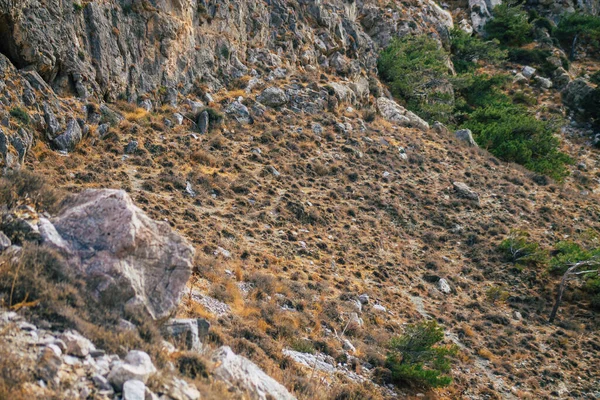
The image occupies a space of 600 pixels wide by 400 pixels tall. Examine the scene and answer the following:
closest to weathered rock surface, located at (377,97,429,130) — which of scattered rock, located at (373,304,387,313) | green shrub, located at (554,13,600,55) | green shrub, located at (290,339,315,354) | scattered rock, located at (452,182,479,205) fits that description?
scattered rock, located at (452,182,479,205)

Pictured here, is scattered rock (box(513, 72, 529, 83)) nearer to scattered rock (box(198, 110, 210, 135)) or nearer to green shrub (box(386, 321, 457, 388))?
scattered rock (box(198, 110, 210, 135))

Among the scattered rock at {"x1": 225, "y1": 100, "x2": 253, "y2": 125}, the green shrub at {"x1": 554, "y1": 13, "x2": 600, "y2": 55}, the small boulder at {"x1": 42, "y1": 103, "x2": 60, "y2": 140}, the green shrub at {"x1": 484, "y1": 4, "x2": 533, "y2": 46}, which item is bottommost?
the small boulder at {"x1": 42, "y1": 103, "x2": 60, "y2": 140}

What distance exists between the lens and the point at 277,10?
100ft

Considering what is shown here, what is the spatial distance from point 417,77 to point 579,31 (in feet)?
103

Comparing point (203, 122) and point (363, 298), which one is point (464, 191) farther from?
point (203, 122)

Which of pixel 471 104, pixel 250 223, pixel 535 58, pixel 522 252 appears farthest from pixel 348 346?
pixel 535 58

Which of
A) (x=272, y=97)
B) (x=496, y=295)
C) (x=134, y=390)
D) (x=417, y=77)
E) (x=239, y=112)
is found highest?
Answer: (x=417, y=77)

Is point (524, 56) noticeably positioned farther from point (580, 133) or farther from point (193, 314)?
point (193, 314)

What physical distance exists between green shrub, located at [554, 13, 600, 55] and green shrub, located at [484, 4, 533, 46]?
184 inches

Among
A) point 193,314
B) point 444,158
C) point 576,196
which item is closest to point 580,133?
point 576,196

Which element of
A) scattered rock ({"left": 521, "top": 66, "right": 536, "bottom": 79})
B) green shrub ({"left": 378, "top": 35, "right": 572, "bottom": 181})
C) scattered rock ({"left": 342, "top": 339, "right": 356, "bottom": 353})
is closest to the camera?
scattered rock ({"left": 342, "top": 339, "right": 356, "bottom": 353})

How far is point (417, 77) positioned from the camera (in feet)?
126

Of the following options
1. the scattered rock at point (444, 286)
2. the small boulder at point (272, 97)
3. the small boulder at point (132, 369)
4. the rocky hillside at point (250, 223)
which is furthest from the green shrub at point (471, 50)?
the small boulder at point (132, 369)

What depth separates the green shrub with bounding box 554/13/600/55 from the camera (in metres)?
55.2
